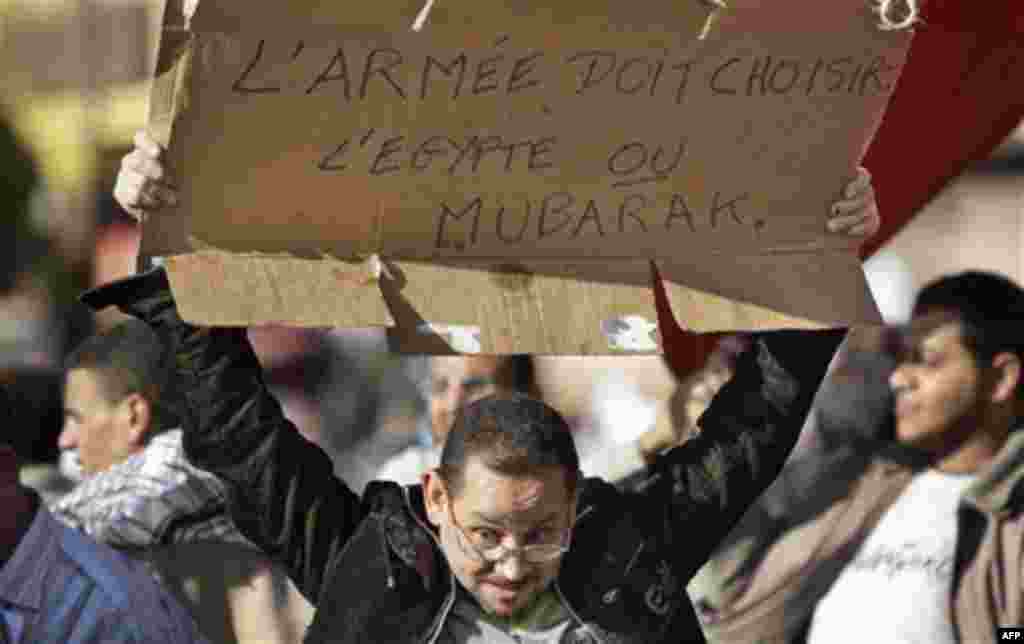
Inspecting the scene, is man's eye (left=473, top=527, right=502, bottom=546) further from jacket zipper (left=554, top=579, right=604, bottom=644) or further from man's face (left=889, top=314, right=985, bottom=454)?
man's face (left=889, top=314, right=985, bottom=454)

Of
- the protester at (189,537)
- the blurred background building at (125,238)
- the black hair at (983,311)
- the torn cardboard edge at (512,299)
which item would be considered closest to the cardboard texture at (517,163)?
the torn cardboard edge at (512,299)

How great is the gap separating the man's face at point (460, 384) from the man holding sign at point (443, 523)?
82.2 inches

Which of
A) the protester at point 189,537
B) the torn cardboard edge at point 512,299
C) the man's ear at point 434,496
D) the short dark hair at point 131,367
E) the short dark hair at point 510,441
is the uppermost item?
the torn cardboard edge at point 512,299

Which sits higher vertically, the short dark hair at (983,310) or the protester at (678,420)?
the short dark hair at (983,310)

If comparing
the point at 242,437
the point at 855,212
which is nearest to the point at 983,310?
the point at 855,212

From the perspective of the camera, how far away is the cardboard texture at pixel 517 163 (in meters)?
4.40

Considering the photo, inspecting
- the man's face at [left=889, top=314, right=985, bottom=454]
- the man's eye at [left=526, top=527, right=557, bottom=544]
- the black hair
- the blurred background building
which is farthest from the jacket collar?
the blurred background building

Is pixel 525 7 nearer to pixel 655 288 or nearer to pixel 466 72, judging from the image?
pixel 466 72

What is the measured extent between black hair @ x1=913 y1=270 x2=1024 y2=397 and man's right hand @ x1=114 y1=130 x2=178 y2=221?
292cm

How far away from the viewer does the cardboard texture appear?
14.4 feet

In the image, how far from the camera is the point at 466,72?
14.8ft

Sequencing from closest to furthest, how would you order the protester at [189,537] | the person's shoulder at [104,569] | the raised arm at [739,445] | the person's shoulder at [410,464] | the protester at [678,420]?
the raised arm at [739,445] → the person's shoulder at [104,569] → the protester at [189,537] → the person's shoulder at [410,464] → the protester at [678,420]

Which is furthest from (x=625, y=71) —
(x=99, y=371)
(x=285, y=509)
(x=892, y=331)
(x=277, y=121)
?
(x=892, y=331)

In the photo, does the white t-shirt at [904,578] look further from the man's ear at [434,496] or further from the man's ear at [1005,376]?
the man's ear at [434,496]
